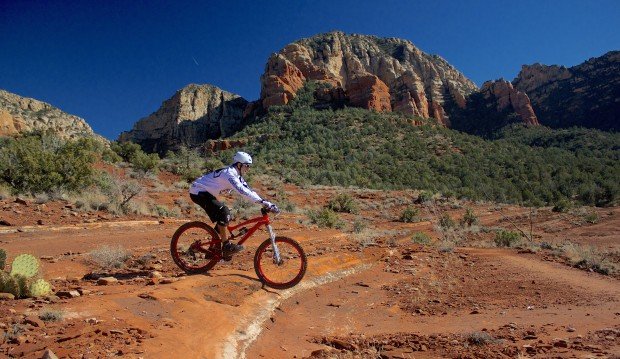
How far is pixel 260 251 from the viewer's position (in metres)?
6.84

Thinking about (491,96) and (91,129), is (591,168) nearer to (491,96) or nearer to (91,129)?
(491,96)

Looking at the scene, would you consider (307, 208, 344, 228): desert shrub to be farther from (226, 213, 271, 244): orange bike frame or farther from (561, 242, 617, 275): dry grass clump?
(226, 213, 271, 244): orange bike frame

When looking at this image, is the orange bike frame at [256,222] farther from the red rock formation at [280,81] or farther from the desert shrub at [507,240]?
the red rock formation at [280,81]

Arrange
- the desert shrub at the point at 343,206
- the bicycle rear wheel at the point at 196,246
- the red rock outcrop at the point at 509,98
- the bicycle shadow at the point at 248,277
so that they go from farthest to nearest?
the red rock outcrop at the point at 509,98 < the desert shrub at the point at 343,206 < the bicycle rear wheel at the point at 196,246 < the bicycle shadow at the point at 248,277

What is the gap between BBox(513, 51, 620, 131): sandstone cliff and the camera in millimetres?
95938

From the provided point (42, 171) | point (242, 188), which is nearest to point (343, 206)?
point (42, 171)

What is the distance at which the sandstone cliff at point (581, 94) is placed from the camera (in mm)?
95938

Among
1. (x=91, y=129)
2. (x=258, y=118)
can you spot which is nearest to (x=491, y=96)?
(x=258, y=118)

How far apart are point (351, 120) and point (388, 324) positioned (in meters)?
68.5

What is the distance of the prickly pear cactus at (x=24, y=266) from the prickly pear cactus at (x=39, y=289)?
245 millimetres

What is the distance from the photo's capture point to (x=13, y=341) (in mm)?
3660

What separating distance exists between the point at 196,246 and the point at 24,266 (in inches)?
92.5

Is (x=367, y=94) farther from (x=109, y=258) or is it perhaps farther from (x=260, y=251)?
(x=260, y=251)

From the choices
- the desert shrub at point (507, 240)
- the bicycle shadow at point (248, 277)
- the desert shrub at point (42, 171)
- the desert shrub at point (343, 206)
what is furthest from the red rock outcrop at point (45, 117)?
the bicycle shadow at point (248, 277)
